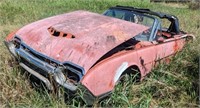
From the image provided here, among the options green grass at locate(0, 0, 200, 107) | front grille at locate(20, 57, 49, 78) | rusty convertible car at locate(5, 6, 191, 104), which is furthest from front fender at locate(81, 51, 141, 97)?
front grille at locate(20, 57, 49, 78)

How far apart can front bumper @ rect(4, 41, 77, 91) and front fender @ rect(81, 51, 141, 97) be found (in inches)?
8.6

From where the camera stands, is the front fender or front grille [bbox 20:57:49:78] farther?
front grille [bbox 20:57:49:78]

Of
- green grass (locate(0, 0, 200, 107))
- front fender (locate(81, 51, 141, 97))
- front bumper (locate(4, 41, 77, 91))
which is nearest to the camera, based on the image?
front fender (locate(81, 51, 141, 97))

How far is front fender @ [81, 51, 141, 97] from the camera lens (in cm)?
384

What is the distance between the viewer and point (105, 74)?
4020mm

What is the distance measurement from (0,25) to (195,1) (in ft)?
56.0

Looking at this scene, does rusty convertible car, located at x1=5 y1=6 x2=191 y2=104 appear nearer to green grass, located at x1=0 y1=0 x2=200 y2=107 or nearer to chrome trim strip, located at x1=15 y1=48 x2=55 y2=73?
chrome trim strip, located at x1=15 y1=48 x2=55 y2=73

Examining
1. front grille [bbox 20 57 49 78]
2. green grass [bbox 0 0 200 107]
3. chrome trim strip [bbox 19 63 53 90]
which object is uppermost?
front grille [bbox 20 57 49 78]

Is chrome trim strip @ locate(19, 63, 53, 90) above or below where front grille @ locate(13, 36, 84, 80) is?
below

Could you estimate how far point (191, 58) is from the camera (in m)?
5.41

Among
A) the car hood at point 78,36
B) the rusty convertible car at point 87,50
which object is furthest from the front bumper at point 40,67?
the car hood at point 78,36

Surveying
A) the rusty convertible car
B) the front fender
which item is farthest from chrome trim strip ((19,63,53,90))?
the front fender

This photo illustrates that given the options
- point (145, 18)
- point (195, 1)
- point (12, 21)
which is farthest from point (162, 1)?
point (145, 18)

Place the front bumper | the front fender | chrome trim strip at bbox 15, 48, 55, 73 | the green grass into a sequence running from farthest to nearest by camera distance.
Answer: the green grass < chrome trim strip at bbox 15, 48, 55, 73 < the front bumper < the front fender
